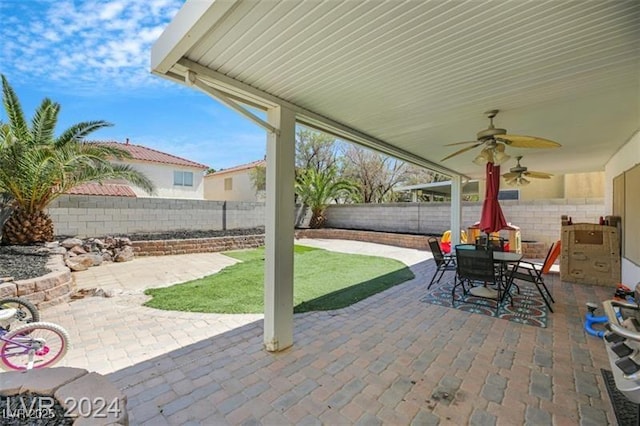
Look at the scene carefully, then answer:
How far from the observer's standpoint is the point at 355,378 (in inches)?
108

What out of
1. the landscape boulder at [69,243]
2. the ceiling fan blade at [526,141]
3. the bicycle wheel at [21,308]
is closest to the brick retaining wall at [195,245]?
the landscape boulder at [69,243]

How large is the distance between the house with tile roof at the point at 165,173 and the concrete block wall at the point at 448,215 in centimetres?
925

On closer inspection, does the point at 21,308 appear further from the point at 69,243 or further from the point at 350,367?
the point at 69,243

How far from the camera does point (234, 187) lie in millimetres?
21859

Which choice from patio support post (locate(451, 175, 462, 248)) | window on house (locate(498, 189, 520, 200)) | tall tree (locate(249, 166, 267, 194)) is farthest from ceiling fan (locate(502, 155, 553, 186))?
tall tree (locate(249, 166, 267, 194))

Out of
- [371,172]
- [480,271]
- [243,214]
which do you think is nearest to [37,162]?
[243,214]

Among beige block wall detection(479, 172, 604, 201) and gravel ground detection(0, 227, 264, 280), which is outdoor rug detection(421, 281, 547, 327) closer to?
beige block wall detection(479, 172, 604, 201)

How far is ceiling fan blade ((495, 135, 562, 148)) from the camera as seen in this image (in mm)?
3723

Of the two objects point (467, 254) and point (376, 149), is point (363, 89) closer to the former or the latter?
point (376, 149)

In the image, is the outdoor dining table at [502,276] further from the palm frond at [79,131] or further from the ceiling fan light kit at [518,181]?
the palm frond at [79,131]

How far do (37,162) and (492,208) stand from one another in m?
9.64

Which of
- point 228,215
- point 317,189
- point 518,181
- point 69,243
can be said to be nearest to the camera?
point 69,243

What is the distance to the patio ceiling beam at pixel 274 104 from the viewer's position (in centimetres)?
265

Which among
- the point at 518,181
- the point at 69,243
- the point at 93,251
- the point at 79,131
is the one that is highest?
the point at 79,131
